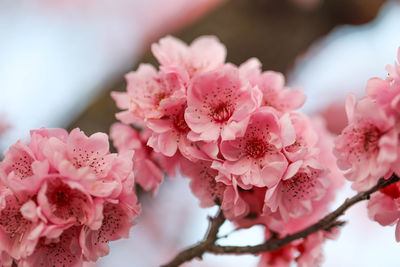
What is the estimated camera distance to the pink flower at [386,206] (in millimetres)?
715

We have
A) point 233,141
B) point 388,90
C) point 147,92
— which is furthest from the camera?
point 147,92

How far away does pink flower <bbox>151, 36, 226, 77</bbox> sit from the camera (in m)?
0.86

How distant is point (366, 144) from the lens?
66cm

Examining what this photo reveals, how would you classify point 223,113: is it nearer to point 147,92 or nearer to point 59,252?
point 147,92

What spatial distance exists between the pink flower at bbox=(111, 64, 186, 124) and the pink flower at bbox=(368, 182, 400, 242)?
376 mm

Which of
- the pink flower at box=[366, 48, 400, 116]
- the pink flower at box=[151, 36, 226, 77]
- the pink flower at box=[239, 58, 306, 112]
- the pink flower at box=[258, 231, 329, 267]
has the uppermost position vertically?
the pink flower at box=[151, 36, 226, 77]

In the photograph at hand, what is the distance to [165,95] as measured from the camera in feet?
2.70

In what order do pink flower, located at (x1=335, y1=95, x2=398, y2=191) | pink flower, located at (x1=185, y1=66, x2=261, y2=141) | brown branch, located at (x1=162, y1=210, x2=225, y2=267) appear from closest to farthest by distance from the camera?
pink flower, located at (x1=335, y1=95, x2=398, y2=191)
pink flower, located at (x1=185, y1=66, x2=261, y2=141)
brown branch, located at (x1=162, y1=210, x2=225, y2=267)

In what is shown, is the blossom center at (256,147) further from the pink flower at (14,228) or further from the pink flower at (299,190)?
the pink flower at (14,228)

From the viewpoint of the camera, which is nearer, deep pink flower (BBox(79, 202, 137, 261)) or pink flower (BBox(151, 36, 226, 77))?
deep pink flower (BBox(79, 202, 137, 261))

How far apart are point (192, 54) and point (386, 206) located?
19.0 inches

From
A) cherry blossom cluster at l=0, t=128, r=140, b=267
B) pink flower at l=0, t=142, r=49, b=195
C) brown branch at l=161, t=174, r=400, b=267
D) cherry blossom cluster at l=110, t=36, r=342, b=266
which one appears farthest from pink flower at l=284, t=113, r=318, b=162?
pink flower at l=0, t=142, r=49, b=195

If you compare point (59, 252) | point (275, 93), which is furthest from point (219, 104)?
point (59, 252)

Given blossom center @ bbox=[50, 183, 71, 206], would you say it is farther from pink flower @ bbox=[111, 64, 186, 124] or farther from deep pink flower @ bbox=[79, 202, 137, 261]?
pink flower @ bbox=[111, 64, 186, 124]
